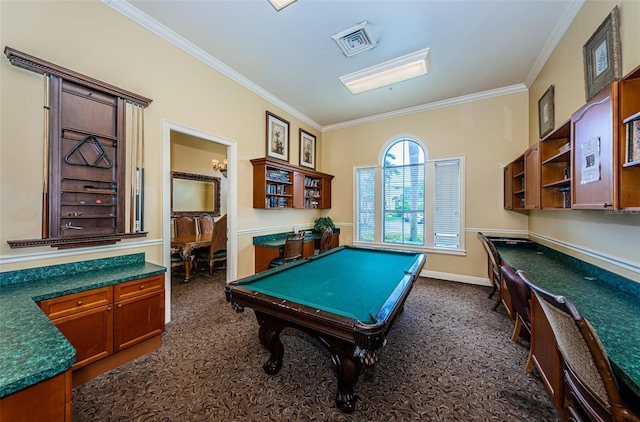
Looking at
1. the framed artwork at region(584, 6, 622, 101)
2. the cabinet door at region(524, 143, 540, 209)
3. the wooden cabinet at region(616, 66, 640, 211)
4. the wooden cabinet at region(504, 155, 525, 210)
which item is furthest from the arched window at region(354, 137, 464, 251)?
the wooden cabinet at region(616, 66, 640, 211)

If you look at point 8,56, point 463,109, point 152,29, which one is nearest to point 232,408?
point 8,56

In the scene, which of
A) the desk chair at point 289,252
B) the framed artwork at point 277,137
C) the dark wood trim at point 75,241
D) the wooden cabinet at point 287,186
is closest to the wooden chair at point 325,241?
the desk chair at point 289,252

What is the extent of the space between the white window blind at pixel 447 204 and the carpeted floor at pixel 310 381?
192 centimetres

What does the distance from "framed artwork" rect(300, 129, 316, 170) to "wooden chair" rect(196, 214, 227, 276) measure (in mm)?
2083

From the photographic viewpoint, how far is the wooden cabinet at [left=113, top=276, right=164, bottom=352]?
1992mm

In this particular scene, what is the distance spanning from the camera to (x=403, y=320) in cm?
292

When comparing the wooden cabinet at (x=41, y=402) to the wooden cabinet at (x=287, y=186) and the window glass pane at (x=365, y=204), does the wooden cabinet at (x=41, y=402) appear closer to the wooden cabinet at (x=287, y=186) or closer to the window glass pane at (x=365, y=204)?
the wooden cabinet at (x=287, y=186)

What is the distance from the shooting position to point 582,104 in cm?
223

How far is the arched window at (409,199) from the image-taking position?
450cm

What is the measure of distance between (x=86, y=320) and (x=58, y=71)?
2.05 metres

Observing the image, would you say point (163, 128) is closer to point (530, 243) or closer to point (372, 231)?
point (372, 231)

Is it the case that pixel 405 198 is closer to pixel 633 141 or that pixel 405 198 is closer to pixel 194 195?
pixel 633 141

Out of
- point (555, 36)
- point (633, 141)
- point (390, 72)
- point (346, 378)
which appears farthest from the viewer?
point (390, 72)

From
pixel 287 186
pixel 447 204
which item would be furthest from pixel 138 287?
pixel 447 204
